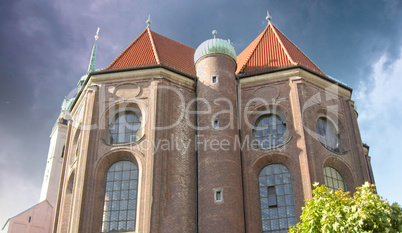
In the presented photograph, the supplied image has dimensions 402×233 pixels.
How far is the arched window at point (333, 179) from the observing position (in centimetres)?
2205

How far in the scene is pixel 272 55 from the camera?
85.3 feet

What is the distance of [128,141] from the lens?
2247cm

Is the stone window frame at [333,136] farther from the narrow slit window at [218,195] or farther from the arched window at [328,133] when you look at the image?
the narrow slit window at [218,195]

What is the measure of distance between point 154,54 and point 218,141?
6994 mm

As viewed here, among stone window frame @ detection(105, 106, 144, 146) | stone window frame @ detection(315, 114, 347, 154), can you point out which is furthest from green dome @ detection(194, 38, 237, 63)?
stone window frame @ detection(315, 114, 347, 154)

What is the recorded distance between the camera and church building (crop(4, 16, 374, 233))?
66.9ft

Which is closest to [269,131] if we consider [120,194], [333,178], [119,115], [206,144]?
[206,144]

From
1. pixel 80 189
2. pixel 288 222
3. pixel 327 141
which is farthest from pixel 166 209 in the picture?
pixel 327 141

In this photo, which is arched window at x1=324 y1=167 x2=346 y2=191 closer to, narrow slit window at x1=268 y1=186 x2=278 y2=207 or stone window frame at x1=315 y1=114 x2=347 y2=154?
stone window frame at x1=315 y1=114 x2=347 y2=154

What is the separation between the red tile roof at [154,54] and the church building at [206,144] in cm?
15

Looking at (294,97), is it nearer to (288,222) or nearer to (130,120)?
(288,222)

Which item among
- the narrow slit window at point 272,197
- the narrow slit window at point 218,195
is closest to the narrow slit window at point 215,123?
the narrow slit window at point 218,195

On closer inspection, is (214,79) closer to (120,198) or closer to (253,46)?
(253,46)

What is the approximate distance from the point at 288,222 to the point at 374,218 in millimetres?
7867
